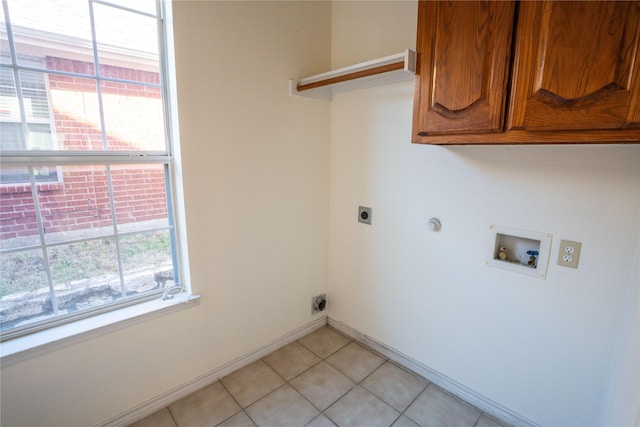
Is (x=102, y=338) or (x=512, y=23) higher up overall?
(x=512, y=23)

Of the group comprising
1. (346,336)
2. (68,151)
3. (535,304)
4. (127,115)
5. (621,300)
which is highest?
(127,115)

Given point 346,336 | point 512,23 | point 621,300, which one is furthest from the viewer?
point 346,336

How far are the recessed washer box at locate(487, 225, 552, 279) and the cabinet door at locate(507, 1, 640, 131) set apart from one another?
1.97 ft

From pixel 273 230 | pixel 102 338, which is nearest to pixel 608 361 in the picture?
pixel 273 230

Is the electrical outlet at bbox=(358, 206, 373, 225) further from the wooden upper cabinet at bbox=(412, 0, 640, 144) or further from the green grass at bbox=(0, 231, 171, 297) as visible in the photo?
the green grass at bbox=(0, 231, 171, 297)

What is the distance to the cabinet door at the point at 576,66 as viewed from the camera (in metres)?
0.89

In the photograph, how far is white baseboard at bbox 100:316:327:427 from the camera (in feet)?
5.11

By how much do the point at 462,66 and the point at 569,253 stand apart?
3.08 feet

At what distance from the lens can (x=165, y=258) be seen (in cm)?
170

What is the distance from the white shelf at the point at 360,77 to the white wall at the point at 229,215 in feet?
0.28

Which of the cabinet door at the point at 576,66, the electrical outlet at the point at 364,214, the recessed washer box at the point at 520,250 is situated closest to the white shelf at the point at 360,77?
the cabinet door at the point at 576,66

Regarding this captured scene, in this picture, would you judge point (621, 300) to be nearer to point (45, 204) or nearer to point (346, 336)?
point (346, 336)

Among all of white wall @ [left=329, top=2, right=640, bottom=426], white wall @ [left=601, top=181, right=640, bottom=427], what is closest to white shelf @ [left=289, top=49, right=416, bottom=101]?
white wall @ [left=329, top=2, right=640, bottom=426]

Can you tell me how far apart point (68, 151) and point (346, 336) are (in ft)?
6.81
